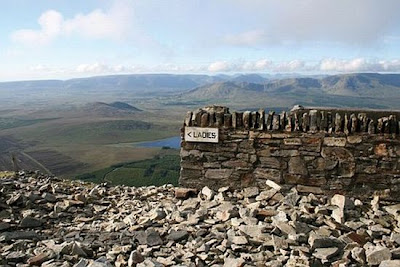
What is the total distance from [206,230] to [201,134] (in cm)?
289

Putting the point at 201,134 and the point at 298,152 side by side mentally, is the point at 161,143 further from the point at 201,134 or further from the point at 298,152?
the point at 298,152

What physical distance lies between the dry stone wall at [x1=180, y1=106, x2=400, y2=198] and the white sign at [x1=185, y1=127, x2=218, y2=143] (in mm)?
108

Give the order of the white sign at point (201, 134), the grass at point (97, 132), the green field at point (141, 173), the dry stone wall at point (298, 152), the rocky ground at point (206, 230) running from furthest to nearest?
1. the grass at point (97, 132)
2. the green field at point (141, 173)
3. the white sign at point (201, 134)
4. the dry stone wall at point (298, 152)
5. the rocky ground at point (206, 230)

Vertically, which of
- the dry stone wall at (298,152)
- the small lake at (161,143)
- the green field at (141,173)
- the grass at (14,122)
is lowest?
the small lake at (161,143)

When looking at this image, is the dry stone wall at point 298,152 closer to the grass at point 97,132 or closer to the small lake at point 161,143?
the small lake at point 161,143

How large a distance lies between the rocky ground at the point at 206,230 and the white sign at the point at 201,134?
1.17 m

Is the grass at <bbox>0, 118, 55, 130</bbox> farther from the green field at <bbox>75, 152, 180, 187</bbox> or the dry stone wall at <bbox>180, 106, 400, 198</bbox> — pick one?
the dry stone wall at <bbox>180, 106, 400, 198</bbox>

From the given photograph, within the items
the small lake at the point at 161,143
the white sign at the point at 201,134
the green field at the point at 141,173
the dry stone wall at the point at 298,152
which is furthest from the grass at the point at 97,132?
the dry stone wall at the point at 298,152

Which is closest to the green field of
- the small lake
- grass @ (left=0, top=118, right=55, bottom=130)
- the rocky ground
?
the small lake

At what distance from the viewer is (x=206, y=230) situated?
7145 mm

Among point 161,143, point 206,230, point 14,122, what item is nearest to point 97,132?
point 161,143

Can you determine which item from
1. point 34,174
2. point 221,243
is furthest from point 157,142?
point 221,243

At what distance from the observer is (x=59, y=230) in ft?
27.0

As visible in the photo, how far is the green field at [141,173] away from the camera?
202 ft
